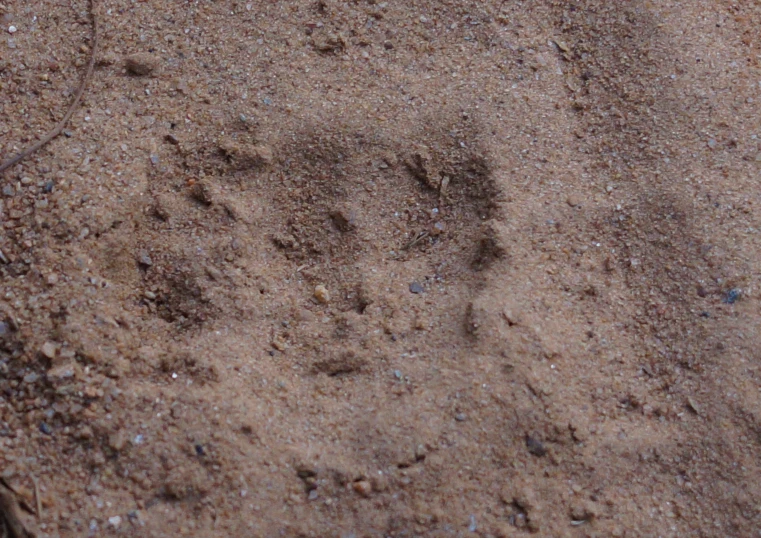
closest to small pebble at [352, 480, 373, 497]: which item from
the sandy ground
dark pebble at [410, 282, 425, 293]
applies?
the sandy ground

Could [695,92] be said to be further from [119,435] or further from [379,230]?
[119,435]

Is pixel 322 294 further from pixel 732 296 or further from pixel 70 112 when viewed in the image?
pixel 732 296

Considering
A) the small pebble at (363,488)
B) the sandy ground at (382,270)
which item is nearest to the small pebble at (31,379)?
the sandy ground at (382,270)

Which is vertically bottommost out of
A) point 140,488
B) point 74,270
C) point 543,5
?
point 140,488

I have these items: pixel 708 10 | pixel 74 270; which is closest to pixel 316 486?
pixel 74 270

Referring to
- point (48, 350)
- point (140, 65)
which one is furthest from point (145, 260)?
point (140, 65)

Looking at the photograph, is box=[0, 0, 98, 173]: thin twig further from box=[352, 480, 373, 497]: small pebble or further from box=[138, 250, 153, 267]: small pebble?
box=[352, 480, 373, 497]: small pebble

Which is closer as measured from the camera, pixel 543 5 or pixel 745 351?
pixel 745 351
